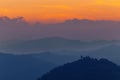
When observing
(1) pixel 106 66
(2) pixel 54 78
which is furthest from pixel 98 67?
(2) pixel 54 78

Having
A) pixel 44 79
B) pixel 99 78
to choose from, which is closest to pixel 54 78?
pixel 44 79

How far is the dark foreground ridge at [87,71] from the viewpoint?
540 ft

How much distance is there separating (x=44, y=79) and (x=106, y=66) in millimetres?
24085

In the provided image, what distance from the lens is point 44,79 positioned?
167 metres

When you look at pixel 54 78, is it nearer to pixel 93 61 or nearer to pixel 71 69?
pixel 71 69

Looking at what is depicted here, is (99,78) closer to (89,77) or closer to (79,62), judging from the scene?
(89,77)

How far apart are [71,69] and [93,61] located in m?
10.9

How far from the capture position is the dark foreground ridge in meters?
165

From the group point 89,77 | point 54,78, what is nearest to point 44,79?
point 54,78

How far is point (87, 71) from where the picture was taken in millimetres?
168375

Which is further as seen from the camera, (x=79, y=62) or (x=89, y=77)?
(x=79, y=62)

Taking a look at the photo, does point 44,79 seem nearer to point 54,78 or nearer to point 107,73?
point 54,78

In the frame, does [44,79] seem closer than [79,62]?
Yes

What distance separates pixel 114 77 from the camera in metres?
164
